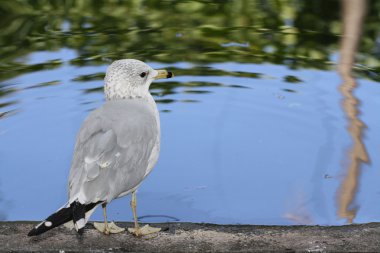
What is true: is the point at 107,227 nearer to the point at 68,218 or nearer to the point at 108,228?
the point at 108,228

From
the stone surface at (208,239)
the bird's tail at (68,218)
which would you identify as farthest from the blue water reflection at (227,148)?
the bird's tail at (68,218)

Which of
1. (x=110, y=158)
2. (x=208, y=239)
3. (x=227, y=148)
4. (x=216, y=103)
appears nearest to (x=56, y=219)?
(x=110, y=158)

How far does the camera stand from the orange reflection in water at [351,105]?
515cm

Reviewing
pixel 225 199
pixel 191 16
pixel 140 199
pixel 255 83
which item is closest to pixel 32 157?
pixel 140 199

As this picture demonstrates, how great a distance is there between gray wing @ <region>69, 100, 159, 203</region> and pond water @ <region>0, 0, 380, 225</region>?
1027 mm

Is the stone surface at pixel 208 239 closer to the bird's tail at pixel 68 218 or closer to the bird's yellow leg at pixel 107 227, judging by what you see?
the bird's yellow leg at pixel 107 227

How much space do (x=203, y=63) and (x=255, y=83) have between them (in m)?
0.59

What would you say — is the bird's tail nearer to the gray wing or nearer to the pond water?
the gray wing

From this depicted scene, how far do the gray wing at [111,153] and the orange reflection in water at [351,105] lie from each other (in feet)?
4.92

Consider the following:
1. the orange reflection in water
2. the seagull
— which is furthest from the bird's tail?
the orange reflection in water

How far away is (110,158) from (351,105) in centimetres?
284

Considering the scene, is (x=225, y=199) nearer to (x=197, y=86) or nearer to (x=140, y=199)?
(x=140, y=199)

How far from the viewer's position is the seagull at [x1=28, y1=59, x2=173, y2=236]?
3744mm

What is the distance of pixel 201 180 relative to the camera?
211 inches
